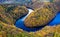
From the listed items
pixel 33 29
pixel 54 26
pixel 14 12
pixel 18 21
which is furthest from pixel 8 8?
pixel 54 26

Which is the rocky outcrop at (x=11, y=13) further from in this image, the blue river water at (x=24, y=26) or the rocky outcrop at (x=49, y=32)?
the rocky outcrop at (x=49, y=32)

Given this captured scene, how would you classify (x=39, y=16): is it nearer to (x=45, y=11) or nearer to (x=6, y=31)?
(x=45, y=11)

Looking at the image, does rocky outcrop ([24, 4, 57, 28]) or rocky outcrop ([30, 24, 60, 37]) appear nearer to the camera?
rocky outcrop ([30, 24, 60, 37])

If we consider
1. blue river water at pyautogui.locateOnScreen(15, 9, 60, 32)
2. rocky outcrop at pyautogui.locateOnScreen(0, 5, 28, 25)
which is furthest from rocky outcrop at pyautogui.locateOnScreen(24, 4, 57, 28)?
rocky outcrop at pyautogui.locateOnScreen(0, 5, 28, 25)

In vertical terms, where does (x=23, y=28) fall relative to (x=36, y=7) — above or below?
below

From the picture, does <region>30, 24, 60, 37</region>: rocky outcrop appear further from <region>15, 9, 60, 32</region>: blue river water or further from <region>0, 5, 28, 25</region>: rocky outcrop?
<region>0, 5, 28, 25</region>: rocky outcrop

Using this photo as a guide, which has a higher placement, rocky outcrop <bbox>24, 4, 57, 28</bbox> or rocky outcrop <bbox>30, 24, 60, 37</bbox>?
rocky outcrop <bbox>24, 4, 57, 28</bbox>

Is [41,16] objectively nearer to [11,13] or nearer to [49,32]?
[49,32]
